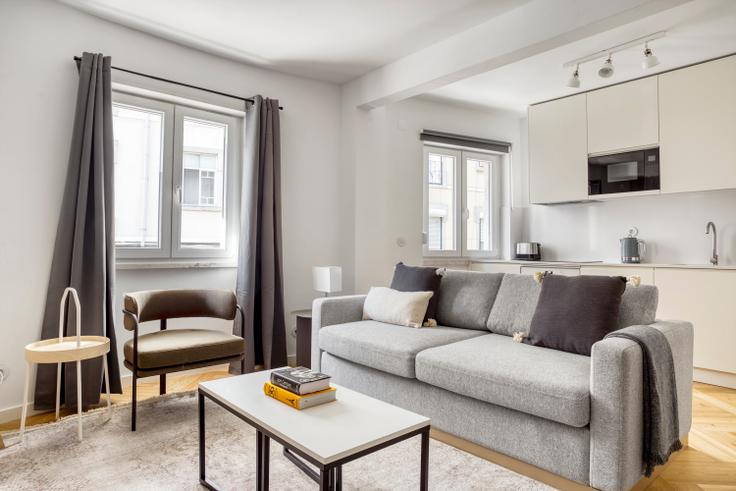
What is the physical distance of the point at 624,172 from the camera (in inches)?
160

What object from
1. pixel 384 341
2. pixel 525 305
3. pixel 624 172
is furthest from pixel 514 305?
pixel 624 172

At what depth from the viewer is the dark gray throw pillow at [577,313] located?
2.14 m

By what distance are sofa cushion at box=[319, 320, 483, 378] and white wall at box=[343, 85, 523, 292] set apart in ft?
4.25

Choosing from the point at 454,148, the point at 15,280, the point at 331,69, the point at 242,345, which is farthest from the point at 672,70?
the point at 15,280

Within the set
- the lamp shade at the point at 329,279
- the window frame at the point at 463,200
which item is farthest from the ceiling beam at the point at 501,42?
the lamp shade at the point at 329,279

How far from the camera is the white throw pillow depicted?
294cm

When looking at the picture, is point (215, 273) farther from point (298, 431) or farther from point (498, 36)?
point (498, 36)

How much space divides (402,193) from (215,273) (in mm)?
2041

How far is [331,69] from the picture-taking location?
13.2ft

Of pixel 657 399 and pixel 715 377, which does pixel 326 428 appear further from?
pixel 715 377

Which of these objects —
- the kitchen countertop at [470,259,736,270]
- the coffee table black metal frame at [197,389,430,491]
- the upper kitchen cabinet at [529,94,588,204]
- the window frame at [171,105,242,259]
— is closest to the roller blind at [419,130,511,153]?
the upper kitchen cabinet at [529,94,588,204]

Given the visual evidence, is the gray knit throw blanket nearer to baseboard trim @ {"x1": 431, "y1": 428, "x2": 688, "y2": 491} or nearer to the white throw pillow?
baseboard trim @ {"x1": 431, "y1": 428, "x2": 688, "y2": 491}

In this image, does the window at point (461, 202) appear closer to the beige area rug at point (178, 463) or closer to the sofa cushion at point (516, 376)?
the sofa cushion at point (516, 376)

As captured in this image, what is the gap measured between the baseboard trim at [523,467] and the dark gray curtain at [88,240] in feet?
7.31
